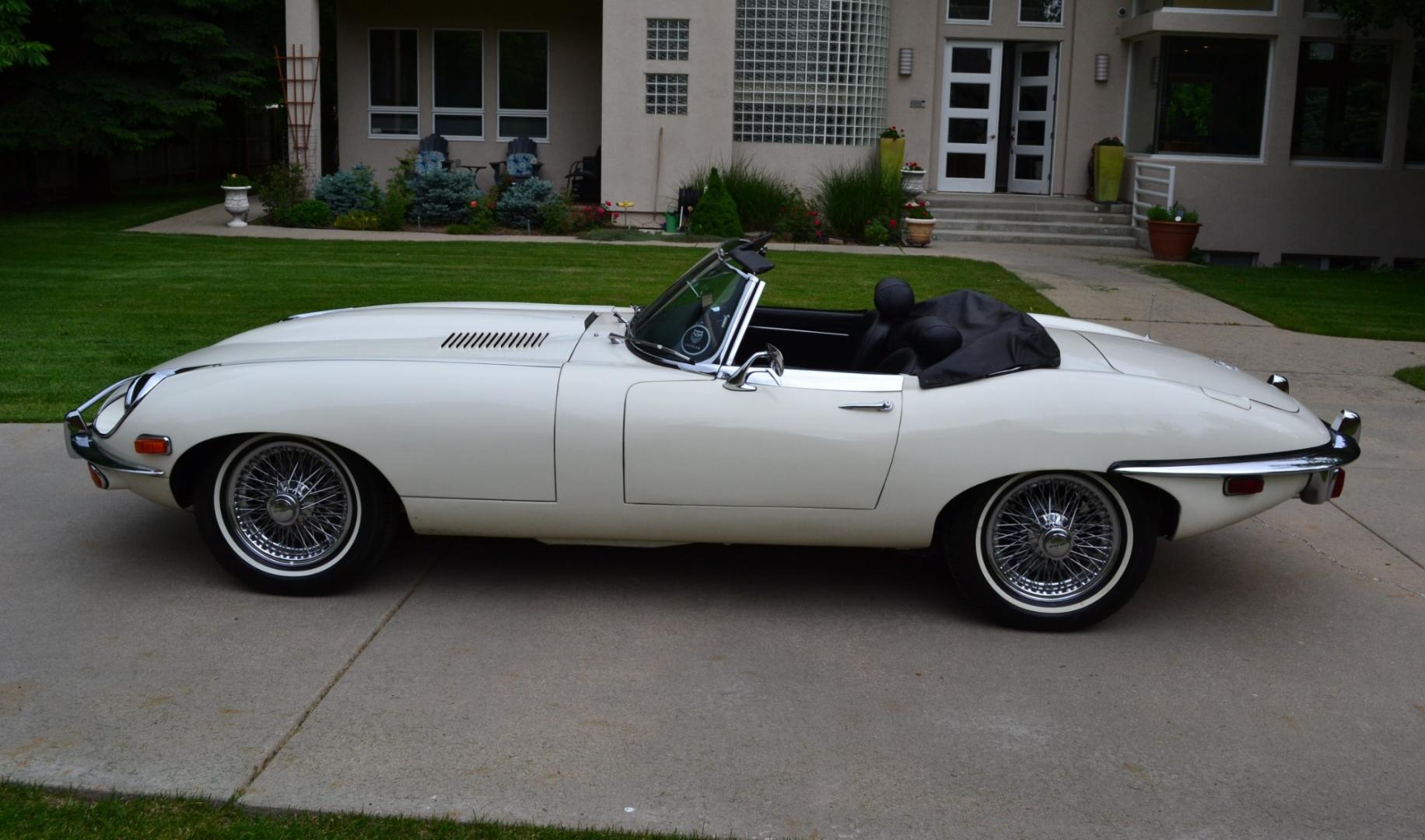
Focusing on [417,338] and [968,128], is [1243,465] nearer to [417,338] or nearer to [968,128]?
[417,338]

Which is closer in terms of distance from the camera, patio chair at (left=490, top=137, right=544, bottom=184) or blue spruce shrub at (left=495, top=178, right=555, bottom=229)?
blue spruce shrub at (left=495, top=178, right=555, bottom=229)

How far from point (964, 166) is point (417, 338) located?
17023 mm

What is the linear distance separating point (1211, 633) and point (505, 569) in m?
2.71

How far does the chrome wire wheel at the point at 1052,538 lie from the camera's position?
490 centimetres

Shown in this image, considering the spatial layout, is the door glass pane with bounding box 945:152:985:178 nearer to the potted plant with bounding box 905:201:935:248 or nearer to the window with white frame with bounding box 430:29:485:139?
the potted plant with bounding box 905:201:935:248

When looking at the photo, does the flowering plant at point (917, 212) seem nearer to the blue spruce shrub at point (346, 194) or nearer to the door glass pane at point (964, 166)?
the door glass pane at point (964, 166)

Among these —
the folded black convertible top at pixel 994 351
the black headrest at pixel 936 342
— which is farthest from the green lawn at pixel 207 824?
the black headrest at pixel 936 342

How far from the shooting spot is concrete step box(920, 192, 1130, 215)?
20016 mm

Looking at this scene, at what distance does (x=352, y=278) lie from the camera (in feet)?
43.4

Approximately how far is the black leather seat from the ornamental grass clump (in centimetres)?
1254

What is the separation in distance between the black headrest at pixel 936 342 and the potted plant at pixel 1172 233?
13987 mm

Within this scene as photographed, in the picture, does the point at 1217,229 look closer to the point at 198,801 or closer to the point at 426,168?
the point at 426,168

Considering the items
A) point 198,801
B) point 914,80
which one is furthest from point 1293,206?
point 198,801

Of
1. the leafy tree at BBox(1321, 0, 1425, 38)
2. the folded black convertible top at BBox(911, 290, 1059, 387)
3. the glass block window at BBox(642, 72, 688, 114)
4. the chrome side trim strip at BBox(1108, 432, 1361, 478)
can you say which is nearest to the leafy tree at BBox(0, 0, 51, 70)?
the glass block window at BBox(642, 72, 688, 114)
